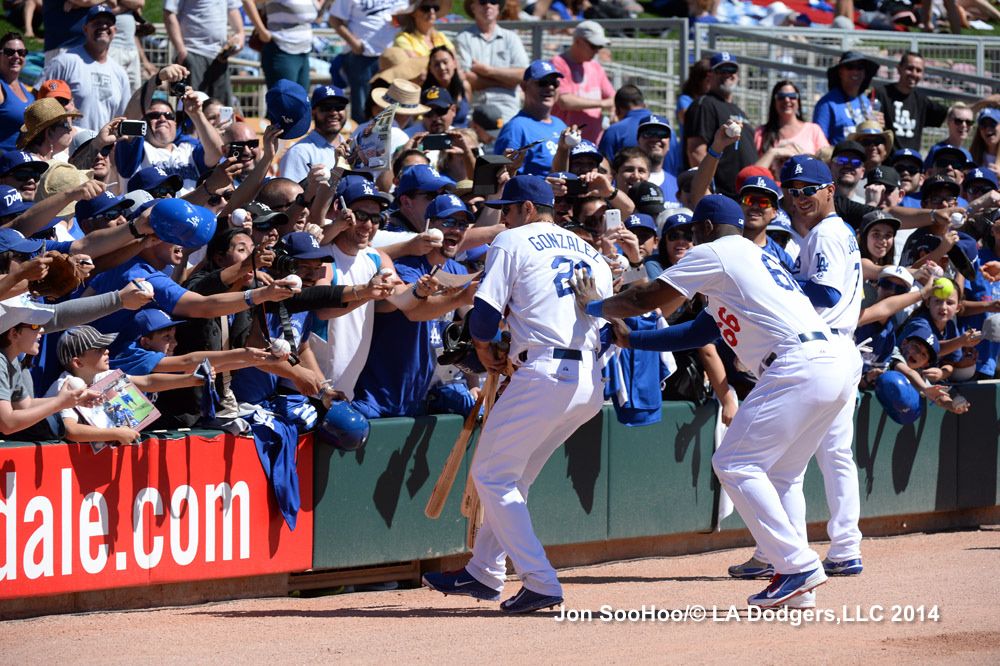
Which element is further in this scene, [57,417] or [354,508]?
[354,508]

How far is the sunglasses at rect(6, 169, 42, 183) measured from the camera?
834 cm

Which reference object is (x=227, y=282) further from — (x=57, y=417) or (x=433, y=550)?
(x=433, y=550)

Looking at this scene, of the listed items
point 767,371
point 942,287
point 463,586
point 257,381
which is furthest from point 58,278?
point 942,287

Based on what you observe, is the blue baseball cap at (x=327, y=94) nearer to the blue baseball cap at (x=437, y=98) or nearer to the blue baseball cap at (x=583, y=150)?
the blue baseball cap at (x=437, y=98)

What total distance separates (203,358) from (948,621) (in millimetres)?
4158

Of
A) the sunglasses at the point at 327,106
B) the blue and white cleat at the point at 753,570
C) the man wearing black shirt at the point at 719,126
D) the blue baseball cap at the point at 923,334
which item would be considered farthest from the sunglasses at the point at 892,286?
the sunglasses at the point at 327,106

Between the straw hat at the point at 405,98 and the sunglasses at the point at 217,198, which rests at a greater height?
the straw hat at the point at 405,98

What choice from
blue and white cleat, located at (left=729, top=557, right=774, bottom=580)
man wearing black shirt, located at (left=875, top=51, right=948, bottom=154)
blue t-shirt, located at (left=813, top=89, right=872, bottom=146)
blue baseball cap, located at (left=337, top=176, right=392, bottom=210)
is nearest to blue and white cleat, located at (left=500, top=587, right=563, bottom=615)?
blue and white cleat, located at (left=729, top=557, right=774, bottom=580)

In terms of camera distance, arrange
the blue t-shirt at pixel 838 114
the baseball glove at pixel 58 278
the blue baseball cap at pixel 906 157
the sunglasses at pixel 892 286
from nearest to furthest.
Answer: the baseball glove at pixel 58 278, the sunglasses at pixel 892 286, the blue baseball cap at pixel 906 157, the blue t-shirt at pixel 838 114

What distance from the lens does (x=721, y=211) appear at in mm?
7273

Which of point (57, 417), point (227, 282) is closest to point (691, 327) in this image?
point (227, 282)

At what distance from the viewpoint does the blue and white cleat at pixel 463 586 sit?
744cm

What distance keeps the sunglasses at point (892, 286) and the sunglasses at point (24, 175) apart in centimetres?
584

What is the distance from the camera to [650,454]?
9398mm
